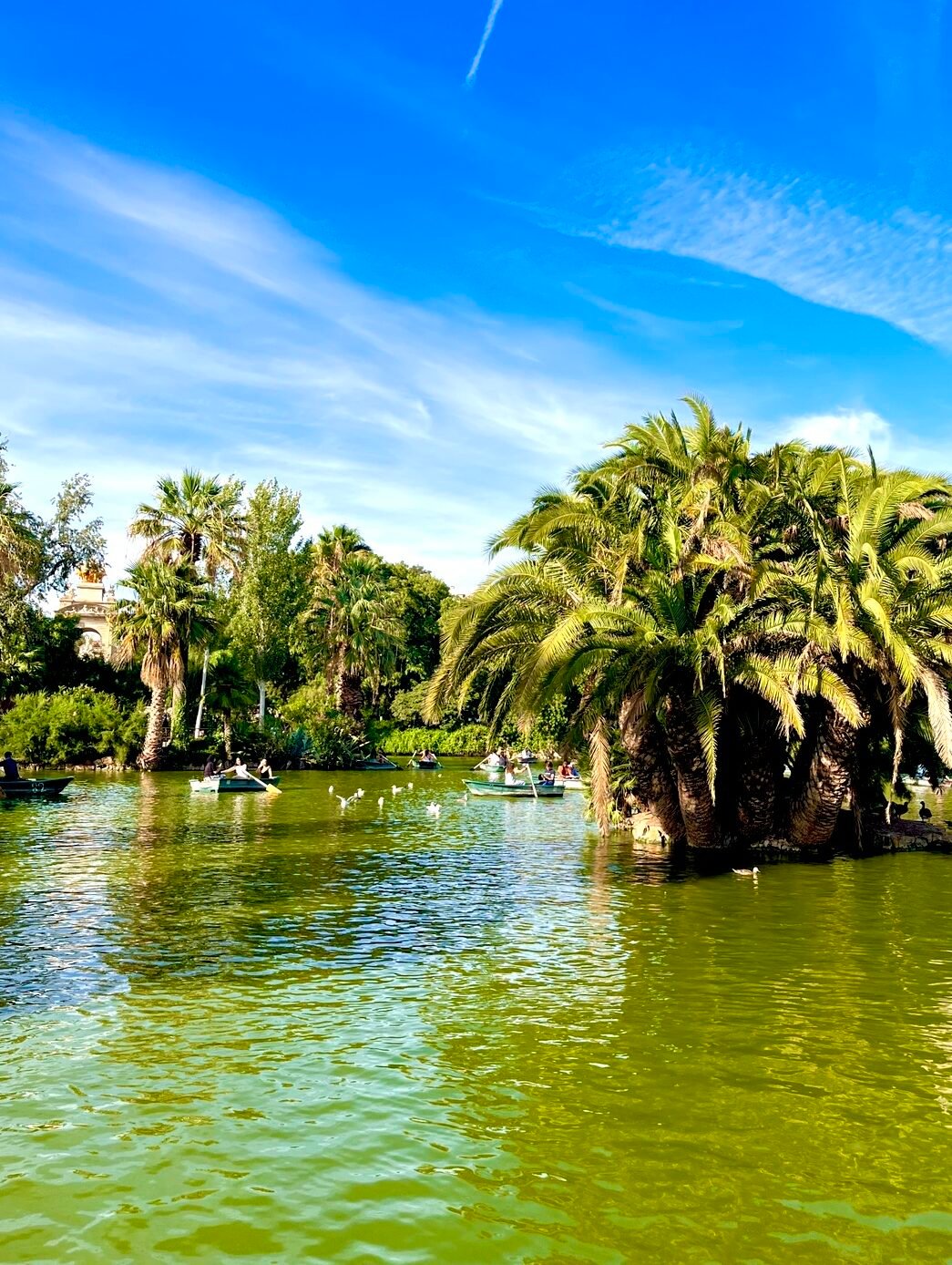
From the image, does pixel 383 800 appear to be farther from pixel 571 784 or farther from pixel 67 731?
pixel 67 731

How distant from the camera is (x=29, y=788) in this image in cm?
3653

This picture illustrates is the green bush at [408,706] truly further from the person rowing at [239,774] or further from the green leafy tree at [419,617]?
the person rowing at [239,774]

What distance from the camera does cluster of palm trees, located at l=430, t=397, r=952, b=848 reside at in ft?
70.5

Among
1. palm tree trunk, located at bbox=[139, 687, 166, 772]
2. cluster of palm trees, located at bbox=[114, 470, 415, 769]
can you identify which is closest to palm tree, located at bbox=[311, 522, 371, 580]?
cluster of palm trees, located at bbox=[114, 470, 415, 769]

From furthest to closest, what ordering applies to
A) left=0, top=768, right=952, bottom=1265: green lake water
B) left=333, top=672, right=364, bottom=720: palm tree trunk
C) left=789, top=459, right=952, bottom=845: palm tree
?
1. left=333, top=672, right=364, bottom=720: palm tree trunk
2. left=789, top=459, right=952, bottom=845: palm tree
3. left=0, top=768, right=952, bottom=1265: green lake water

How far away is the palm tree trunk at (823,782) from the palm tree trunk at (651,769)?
290 centimetres

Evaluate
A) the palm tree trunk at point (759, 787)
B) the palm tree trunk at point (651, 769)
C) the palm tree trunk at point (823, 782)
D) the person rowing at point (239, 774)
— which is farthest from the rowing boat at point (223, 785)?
the palm tree trunk at point (823, 782)

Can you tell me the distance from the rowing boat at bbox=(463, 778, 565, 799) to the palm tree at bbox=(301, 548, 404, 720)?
2368 cm

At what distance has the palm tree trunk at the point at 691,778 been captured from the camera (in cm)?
2275

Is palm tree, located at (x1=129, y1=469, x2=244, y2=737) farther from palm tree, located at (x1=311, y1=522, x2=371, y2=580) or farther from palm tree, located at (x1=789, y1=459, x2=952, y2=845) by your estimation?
palm tree, located at (x1=789, y1=459, x2=952, y2=845)

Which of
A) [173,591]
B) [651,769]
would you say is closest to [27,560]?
[173,591]

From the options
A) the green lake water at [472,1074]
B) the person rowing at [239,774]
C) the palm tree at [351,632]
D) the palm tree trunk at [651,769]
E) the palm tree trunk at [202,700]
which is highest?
the palm tree at [351,632]

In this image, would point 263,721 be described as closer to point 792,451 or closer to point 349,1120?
point 792,451

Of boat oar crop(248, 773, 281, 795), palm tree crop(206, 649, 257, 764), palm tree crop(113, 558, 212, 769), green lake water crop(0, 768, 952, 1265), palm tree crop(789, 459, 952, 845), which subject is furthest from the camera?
palm tree crop(206, 649, 257, 764)
